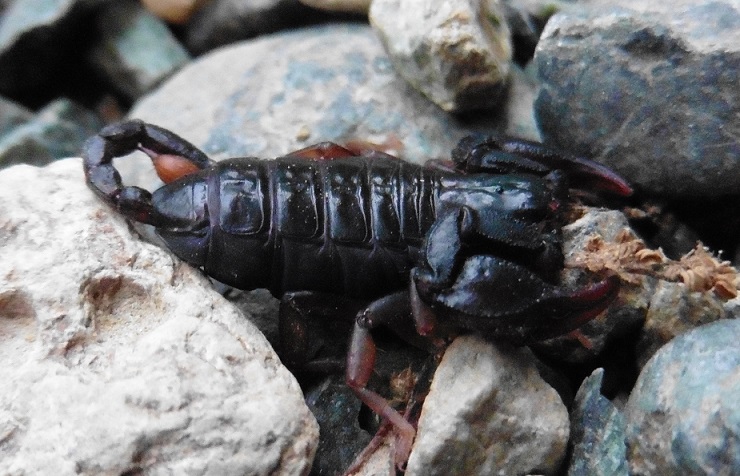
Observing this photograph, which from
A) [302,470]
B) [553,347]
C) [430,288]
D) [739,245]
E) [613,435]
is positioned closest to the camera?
[302,470]

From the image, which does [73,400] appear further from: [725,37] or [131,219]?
[725,37]

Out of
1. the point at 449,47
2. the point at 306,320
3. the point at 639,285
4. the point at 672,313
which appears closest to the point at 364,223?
the point at 306,320

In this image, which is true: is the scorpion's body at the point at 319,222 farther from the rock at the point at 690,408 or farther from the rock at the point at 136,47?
the rock at the point at 136,47

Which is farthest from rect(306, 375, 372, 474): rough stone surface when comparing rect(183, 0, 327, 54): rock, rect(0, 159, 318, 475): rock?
rect(183, 0, 327, 54): rock

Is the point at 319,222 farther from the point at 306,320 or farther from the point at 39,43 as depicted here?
the point at 39,43

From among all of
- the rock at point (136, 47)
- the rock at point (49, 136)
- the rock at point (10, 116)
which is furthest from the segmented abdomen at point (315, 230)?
the rock at point (10, 116)

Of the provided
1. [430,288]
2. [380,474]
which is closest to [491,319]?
[430,288]
